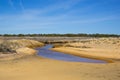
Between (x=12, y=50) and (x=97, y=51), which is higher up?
(x=12, y=50)

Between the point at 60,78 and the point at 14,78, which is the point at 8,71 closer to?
the point at 14,78

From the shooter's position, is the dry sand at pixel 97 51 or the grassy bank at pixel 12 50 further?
the dry sand at pixel 97 51

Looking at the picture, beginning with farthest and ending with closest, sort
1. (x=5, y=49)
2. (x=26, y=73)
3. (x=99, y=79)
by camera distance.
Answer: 1. (x=5, y=49)
2. (x=26, y=73)
3. (x=99, y=79)

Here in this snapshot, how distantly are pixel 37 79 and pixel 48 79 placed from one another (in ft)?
2.06

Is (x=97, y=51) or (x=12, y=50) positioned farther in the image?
(x=97, y=51)

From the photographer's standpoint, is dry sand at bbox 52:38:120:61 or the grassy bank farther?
dry sand at bbox 52:38:120:61

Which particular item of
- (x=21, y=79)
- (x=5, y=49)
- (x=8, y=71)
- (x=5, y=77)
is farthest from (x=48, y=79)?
(x=5, y=49)

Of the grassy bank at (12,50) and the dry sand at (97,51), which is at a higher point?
the grassy bank at (12,50)

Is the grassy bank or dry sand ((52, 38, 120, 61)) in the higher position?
the grassy bank

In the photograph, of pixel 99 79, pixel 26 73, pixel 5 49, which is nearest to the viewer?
pixel 99 79

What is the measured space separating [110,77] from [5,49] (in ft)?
56.2

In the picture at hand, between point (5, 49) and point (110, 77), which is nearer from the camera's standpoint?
point (110, 77)

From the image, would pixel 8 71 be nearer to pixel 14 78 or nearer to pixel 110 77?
pixel 14 78

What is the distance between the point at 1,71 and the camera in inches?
557
